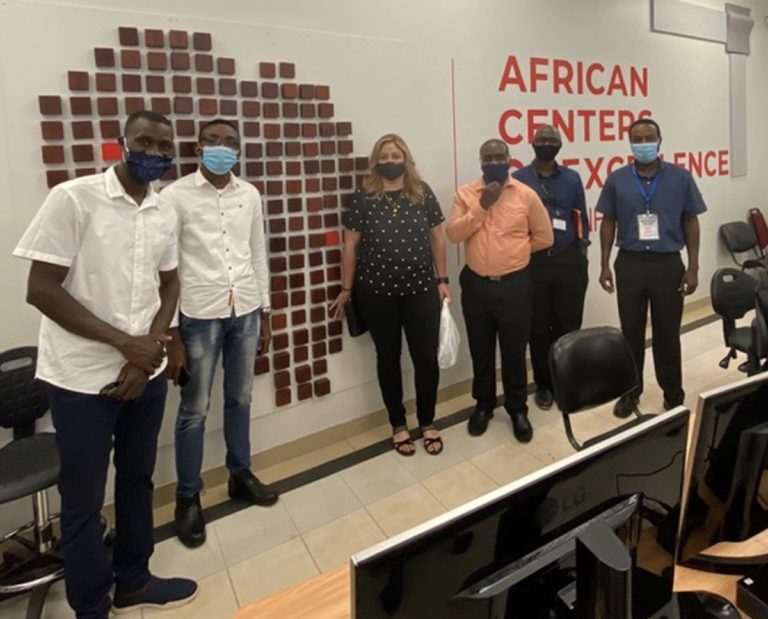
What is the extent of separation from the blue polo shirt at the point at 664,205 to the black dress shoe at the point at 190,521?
268 centimetres

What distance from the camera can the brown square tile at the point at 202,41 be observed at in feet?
7.95

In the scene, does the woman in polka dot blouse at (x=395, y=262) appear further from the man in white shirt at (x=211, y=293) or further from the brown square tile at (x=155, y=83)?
the brown square tile at (x=155, y=83)

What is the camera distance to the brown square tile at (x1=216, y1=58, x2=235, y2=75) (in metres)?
2.49

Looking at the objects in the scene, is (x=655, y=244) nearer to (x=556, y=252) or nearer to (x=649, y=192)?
(x=649, y=192)

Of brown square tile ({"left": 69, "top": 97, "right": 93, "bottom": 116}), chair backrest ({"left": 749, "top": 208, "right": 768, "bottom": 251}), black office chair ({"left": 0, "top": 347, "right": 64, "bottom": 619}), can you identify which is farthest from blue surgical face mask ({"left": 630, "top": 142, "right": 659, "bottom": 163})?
chair backrest ({"left": 749, "top": 208, "right": 768, "bottom": 251})

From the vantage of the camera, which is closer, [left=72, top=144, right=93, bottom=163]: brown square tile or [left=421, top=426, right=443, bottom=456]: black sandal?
[left=72, top=144, right=93, bottom=163]: brown square tile

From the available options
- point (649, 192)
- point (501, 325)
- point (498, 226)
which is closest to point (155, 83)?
point (498, 226)

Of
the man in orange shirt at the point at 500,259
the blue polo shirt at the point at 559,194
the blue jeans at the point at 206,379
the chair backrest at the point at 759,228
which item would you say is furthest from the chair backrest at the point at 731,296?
the chair backrest at the point at 759,228

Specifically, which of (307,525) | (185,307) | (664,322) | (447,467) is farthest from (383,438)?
(664,322)

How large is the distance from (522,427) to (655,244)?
1.28m

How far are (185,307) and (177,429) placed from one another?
1.77 feet

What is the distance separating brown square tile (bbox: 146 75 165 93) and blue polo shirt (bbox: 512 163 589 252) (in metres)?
2.02

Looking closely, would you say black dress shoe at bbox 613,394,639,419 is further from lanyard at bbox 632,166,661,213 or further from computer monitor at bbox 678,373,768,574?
computer monitor at bbox 678,373,768,574

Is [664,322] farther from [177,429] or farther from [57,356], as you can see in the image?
[57,356]
